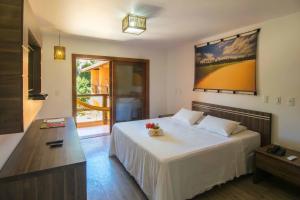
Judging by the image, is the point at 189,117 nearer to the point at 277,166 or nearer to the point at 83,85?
the point at 277,166

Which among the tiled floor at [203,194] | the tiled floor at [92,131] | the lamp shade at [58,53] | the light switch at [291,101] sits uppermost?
the lamp shade at [58,53]

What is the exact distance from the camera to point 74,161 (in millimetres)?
1426

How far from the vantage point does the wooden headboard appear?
2.92m

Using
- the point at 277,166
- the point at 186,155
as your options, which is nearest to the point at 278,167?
the point at 277,166

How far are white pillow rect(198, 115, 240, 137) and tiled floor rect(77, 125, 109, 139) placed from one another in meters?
2.83

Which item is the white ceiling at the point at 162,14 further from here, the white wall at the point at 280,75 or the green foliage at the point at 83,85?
the green foliage at the point at 83,85

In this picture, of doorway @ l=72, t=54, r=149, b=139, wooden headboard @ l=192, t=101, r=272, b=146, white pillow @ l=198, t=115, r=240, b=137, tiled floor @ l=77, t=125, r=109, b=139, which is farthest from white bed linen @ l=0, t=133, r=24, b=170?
wooden headboard @ l=192, t=101, r=272, b=146

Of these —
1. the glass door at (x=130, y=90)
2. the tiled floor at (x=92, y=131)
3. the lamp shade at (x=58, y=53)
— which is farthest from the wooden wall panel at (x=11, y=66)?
the tiled floor at (x=92, y=131)

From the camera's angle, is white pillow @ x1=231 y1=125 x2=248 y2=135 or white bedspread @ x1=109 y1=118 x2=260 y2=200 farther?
white pillow @ x1=231 y1=125 x2=248 y2=135

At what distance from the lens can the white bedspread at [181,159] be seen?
6.57ft

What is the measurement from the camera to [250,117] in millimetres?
3148

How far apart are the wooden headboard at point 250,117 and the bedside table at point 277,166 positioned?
43 centimetres

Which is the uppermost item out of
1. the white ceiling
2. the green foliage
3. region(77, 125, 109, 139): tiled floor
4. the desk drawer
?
the white ceiling

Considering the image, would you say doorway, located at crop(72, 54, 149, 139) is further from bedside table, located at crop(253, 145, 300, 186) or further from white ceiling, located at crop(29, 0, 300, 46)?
bedside table, located at crop(253, 145, 300, 186)
